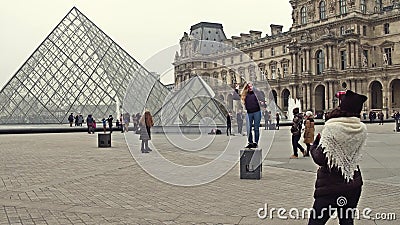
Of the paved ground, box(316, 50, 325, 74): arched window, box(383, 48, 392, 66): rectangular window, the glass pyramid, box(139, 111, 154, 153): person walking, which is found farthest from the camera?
box(316, 50, 325, 74): arched window

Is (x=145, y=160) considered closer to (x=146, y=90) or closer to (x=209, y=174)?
(x=209, y=174)

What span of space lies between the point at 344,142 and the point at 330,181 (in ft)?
1.16

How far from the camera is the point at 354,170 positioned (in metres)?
3.96

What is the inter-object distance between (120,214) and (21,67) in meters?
38.7

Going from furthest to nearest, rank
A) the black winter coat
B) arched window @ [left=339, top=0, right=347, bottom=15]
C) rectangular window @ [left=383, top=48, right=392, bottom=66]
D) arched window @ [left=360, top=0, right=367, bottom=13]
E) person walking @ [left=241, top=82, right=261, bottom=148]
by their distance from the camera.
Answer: arched window @ [left=339, top=0, right=347, bottom=15] < arched window @ [left=360, top=0, right=367, bottom=13] < rectangular window @ [left=383, top=48, right=392, bottom=66] < person walking @ [left=241, top=82, right=261, bottom=148] < the black winter coat

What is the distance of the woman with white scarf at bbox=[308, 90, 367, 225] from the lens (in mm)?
3910

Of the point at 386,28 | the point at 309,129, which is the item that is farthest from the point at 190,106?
the point at 386,28

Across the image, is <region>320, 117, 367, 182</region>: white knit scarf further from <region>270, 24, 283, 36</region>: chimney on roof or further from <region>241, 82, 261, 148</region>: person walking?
<region>270, 24, 283, 36</region>: chimney on roof

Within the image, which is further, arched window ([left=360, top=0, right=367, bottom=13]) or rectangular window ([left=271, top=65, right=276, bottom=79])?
rectangular window ([left=271, top=65, right=276, bottom=79])

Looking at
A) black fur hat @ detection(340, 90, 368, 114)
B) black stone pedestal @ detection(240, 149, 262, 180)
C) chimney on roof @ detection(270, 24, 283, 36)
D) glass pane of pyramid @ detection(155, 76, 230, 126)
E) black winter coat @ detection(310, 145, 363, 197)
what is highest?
chimney on roof @ detection(270, 24, 283, 36)

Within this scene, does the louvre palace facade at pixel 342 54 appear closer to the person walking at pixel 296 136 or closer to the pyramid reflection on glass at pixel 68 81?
the pyramid reflection on glass at pixel 68 81

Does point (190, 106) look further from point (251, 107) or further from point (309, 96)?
point (309, 96)

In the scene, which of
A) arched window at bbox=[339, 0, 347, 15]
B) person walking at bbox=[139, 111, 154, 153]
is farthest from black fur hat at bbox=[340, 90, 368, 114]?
arched window at bbox=[339, 0, 347, 15]

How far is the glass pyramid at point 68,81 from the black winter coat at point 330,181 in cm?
3677
